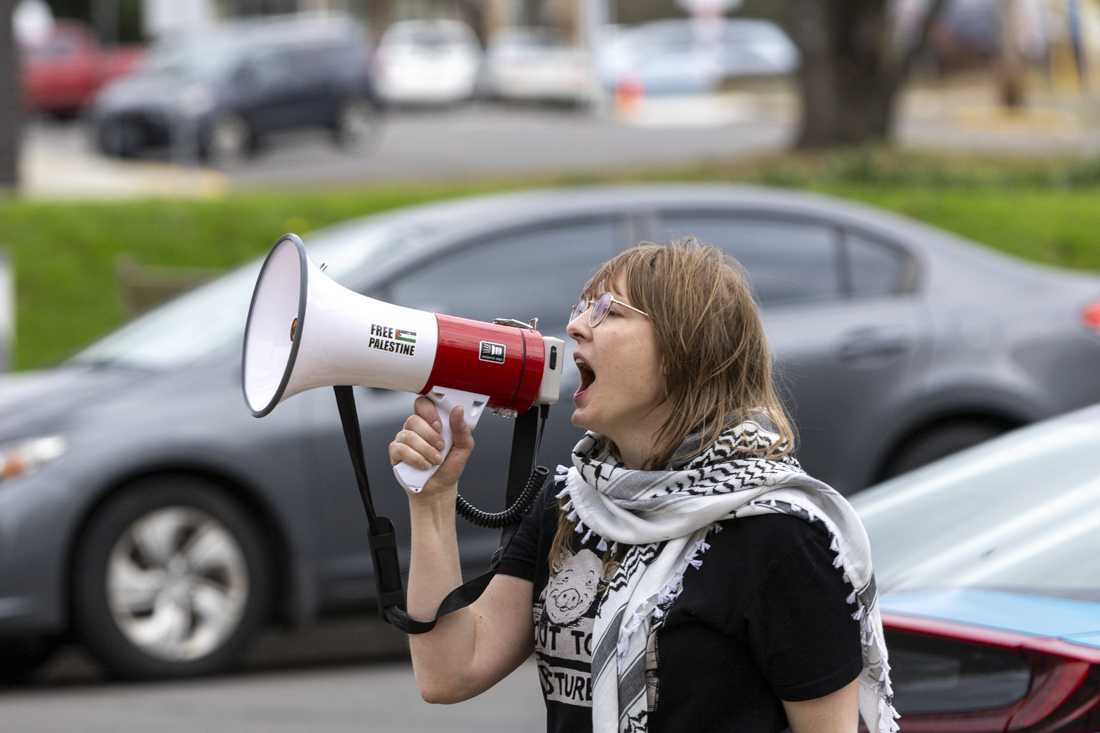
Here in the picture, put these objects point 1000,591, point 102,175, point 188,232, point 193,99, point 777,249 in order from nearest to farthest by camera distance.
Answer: point 1000,591, point 777,249, point 188,232, point 102,175, point 193,99

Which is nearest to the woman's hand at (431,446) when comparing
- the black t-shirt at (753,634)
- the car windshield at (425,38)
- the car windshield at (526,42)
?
the black t-shirt at (753,634)

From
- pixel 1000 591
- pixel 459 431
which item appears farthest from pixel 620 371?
pixel 1000 591

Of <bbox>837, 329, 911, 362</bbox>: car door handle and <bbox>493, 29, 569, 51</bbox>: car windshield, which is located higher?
<bbox>837, 329, 911, 362</bbox>: car door handle

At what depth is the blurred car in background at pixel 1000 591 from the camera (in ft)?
9.04

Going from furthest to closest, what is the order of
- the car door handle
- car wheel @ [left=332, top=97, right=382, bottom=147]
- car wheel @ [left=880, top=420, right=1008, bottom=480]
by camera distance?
car wheel @ [left=332, top=97, right=382, bottom=147]
car wheel @ [left=880, top=420, right=1008, bottom=480]
the car door handle

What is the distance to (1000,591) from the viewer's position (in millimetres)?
2965

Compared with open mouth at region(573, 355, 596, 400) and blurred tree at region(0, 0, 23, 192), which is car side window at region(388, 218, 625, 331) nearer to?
open mouth at region(573, 355, 596, 400)

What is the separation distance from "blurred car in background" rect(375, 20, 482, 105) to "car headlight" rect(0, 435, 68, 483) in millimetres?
32581

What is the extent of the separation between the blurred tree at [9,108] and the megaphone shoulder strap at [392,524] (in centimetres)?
1186

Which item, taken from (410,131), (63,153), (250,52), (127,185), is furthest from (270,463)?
(410,131)

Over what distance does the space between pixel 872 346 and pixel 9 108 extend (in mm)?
8853

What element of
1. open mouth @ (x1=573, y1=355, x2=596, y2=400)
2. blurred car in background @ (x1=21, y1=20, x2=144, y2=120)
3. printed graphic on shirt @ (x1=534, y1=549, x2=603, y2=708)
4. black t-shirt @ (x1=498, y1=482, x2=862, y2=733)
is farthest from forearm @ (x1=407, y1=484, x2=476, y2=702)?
blurred car in background @ (x1=21, y1=20, x2=144, y2=120)

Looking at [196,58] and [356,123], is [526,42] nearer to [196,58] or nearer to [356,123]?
[356,123]

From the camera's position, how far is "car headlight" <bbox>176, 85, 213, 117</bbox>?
2573cm
